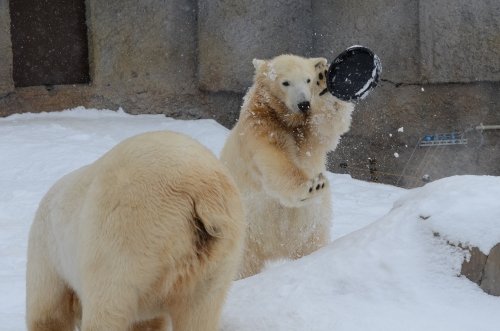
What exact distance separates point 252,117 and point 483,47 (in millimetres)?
3699

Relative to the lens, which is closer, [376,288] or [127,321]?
[127,321]

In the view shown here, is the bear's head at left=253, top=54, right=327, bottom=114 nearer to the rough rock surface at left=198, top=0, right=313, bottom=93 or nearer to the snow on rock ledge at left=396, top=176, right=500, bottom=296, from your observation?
the snow on rock ledge at left=396, top=176, right=500, bottom=296

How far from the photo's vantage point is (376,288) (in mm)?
2506

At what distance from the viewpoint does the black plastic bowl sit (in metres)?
3.77

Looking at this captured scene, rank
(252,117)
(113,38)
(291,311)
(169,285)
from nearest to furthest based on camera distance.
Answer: (169,285) < (291,311) < (252,117) < (113,38)

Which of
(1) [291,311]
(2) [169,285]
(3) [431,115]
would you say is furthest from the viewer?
(3) [431,115]

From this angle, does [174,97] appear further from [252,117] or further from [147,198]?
[147,198]

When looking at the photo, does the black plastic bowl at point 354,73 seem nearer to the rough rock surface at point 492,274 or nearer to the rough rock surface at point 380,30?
the rough rock surface at point 492,274

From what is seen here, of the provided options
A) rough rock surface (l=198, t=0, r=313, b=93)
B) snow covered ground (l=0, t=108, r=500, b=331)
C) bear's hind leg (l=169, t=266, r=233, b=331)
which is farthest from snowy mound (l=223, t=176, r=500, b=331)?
rough rock surface (l=198, t=0, r=313, b=93)

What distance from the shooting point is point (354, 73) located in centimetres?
378

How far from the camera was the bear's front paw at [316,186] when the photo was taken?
11.6 feet

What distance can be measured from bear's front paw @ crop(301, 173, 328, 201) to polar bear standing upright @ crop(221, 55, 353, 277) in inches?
9.6

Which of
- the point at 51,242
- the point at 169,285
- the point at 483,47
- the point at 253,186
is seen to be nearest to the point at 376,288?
the point at 169,285

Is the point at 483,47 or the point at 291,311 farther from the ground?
the point at 483,47
